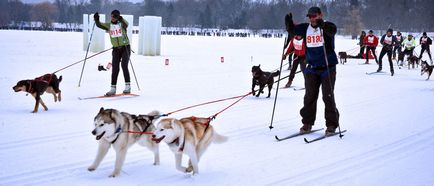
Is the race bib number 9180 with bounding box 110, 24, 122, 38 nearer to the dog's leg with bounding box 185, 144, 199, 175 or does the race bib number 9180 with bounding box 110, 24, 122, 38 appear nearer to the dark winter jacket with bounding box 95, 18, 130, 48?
the dark winter jacket with bounding box 95, 18, 130, 48

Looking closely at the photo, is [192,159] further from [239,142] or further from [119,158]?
[239,142]

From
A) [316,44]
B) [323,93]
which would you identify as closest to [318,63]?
[316,44]

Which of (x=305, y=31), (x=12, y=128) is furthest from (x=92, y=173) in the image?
(x=305, y=31)

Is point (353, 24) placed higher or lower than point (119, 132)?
higher

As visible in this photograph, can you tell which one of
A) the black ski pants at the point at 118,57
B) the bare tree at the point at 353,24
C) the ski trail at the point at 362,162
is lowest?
the ski trail at the point at 362,162

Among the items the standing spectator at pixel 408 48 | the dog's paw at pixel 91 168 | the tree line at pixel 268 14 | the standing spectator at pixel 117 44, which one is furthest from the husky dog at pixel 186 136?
the tree line at pixel 268 14

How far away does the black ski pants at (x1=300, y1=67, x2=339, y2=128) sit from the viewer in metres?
6.23

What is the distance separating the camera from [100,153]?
4.43 m

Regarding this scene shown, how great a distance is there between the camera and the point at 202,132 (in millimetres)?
4344

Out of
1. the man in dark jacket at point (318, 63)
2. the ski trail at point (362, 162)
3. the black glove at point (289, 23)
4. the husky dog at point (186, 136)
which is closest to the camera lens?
the husky dog at point (186, 136)

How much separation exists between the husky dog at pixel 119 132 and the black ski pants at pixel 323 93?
242cm

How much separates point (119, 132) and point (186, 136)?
57 centimetres

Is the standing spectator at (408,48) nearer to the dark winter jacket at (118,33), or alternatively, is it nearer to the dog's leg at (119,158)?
the dark winter jacket at (118,33)

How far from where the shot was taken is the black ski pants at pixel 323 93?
6.23 metres
